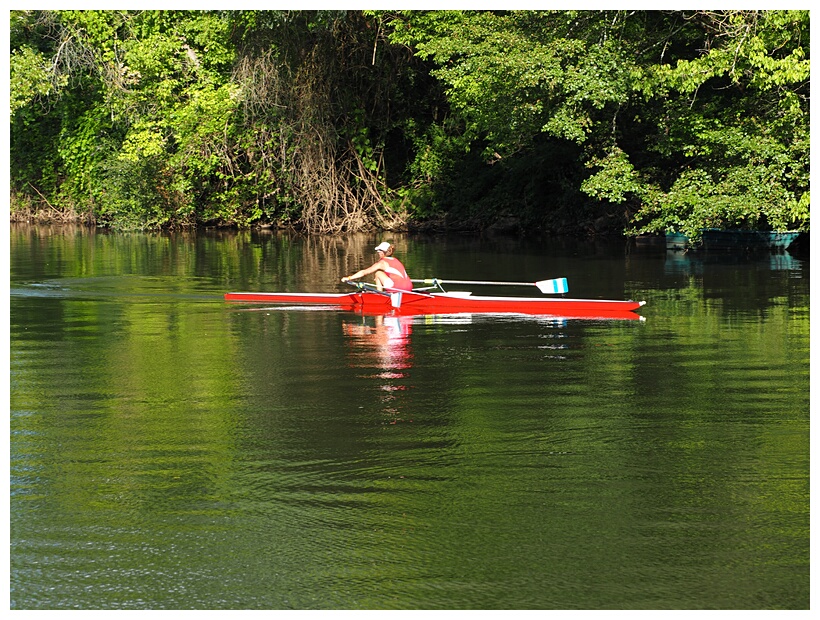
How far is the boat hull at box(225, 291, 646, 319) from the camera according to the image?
52.3ft

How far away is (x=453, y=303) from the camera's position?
16.5 metres

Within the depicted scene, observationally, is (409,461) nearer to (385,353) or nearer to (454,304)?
(385,353)

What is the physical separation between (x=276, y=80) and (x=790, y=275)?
17.5 m

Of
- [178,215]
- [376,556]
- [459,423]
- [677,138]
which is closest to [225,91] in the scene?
[178,215]

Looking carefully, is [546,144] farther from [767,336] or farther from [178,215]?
[767,336]

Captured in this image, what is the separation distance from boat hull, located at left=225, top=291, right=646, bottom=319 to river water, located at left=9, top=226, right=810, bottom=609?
435mm

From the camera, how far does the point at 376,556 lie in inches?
259

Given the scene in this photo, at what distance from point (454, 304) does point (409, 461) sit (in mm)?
8170

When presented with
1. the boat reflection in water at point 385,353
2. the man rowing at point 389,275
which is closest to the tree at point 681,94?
the man rowing at point 389,275

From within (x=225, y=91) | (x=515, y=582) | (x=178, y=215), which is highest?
(x=225, y=91)

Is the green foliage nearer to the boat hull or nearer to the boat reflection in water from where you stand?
the boat hull

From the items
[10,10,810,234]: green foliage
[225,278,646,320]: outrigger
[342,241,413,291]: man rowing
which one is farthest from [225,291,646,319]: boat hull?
[10,10,810,234]: green foliage

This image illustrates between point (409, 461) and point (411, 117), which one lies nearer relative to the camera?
point (409, 461)

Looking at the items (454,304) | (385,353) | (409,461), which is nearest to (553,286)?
(454,304)
